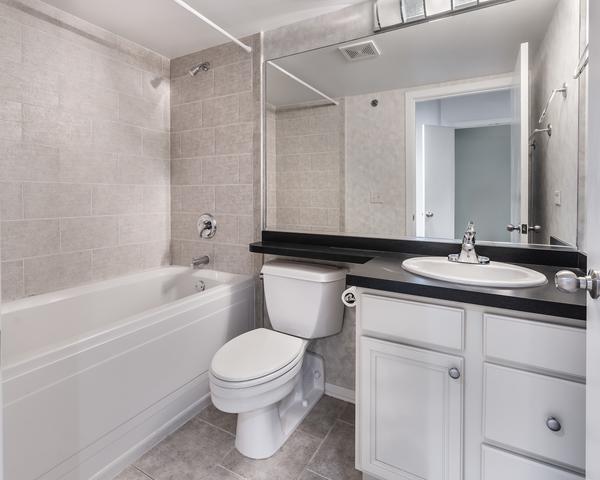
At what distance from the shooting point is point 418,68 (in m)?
1.75

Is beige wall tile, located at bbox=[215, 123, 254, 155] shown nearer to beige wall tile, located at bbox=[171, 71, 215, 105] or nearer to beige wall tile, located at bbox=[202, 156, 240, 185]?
beige wall tile, located at bbox=[202, 156, 240, 185]

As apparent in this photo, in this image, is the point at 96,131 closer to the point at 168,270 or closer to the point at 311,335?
the point at 168,270

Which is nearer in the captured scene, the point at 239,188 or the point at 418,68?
the point at 418,68

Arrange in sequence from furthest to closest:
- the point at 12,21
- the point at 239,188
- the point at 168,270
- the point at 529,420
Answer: the point at 168,270 < the point at 239,188 < the point at 12,21 < the point at 529,420

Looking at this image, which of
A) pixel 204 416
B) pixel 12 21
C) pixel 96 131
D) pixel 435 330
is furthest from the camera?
pixel 96 131

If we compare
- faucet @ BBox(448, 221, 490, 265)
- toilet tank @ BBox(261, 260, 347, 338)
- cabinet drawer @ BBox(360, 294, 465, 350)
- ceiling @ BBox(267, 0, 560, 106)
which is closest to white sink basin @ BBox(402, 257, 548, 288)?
faucet @ BBox(448, 221, 490, 265)

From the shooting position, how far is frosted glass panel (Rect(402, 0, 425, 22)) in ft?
5.65

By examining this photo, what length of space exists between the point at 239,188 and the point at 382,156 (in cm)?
96

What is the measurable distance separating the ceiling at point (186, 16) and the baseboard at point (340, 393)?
2156 mm

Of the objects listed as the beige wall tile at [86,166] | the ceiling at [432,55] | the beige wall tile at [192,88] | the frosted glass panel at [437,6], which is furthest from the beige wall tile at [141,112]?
the frosted glass panel at [437,6]

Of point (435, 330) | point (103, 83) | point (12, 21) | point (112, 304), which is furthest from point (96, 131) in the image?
point (435, 330)

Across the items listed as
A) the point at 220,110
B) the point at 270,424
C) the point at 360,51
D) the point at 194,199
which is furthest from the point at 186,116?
the point at 270,424

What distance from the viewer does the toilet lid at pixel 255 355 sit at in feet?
4.77

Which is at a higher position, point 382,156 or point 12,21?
point 12,21
